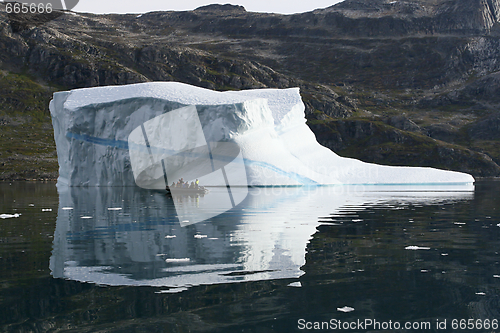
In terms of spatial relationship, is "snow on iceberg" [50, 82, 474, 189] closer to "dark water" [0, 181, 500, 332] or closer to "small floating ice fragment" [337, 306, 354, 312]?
"dark water" [0, 181, 500, 332]

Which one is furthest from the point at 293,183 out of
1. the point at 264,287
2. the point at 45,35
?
the point at 45,35

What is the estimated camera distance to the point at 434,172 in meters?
42.5

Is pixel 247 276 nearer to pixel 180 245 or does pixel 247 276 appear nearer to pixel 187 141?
pixel 180 245

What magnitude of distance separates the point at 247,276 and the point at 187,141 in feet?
92.3

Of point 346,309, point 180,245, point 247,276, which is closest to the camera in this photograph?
point 346,309

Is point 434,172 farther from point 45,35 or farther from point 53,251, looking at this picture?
point 45,35

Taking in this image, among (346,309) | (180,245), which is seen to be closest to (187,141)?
(180,245)

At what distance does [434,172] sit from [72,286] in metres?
39.9

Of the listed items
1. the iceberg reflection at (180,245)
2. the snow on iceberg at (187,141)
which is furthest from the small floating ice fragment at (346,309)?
the snow on iceberg at (187,141)

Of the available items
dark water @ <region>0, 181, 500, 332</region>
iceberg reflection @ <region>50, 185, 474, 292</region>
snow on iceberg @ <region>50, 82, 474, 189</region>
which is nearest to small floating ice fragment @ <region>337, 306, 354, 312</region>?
dark water @ <region>0, 181, 500, 332</region>

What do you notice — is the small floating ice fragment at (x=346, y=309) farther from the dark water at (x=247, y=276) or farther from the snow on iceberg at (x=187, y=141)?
the snow on iceberg at (x=187, y=141)

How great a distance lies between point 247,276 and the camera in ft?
27.0

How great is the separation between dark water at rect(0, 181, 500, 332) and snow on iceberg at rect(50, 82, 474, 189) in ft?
67.4

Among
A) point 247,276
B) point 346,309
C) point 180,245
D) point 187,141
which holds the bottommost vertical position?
point 346,309
